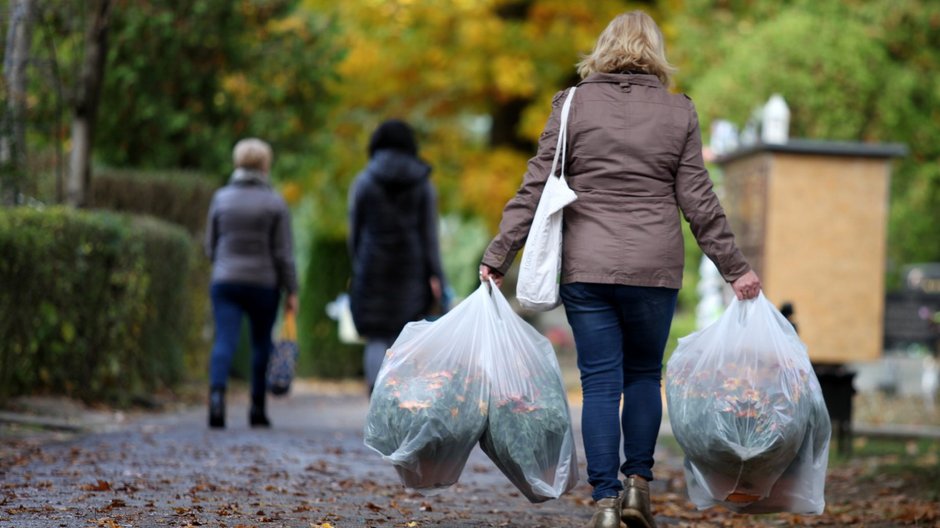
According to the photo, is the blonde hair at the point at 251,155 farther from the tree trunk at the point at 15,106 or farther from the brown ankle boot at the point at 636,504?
the brown ankle boot at the point at 636,504

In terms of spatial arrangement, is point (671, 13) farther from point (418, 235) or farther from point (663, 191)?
point (663, 191)

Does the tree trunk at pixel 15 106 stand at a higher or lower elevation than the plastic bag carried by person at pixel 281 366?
higher

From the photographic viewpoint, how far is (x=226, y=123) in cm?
1496

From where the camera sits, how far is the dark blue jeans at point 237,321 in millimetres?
8820

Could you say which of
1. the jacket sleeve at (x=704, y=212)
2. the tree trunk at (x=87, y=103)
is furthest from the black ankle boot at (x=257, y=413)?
the jacket sleeve at (x=704, y=212)

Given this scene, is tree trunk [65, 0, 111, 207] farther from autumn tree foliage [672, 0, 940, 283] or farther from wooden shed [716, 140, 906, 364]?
autumn tree foliage [672, 0, 940, 283]

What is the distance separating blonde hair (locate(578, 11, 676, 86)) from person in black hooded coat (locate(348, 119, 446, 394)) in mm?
3313

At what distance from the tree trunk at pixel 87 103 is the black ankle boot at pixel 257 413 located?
9.97 feet

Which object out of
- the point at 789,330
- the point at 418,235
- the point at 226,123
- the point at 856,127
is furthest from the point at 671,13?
the point at 789,330

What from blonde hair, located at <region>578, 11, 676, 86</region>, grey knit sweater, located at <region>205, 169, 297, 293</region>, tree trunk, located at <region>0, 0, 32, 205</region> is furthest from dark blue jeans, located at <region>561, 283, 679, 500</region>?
tree trunk, located at <region>0, 0, 32, 205</region>

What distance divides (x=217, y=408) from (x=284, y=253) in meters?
1.00

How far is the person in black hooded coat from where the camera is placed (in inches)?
331

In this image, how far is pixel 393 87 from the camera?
21391 millimetres

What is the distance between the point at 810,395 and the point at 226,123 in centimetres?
1073
